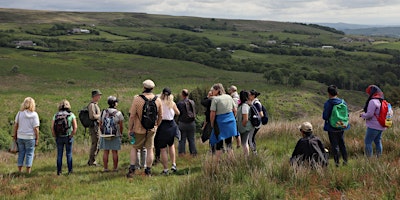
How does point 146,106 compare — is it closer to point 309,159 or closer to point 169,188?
point 169,188

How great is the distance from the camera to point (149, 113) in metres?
7.33

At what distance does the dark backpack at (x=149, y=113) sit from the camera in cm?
733

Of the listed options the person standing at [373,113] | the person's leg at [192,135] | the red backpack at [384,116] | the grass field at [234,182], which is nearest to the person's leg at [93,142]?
the grass field at [234,182]

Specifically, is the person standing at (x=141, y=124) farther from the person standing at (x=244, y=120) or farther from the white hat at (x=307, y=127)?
the white hat at (x=307, y=127)

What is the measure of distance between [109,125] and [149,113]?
1.34m

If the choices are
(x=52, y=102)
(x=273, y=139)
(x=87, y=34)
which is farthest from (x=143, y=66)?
(x=273, y=139)

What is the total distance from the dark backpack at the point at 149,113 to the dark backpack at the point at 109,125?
1095 millimetres

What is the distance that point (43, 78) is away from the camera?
254 ft

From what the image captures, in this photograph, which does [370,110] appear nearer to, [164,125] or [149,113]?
[164,125]

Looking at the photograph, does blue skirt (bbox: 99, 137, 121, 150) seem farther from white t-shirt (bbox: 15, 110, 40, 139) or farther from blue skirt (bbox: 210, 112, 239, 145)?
blue skirt (bbox: 210, 112, 239, 145)

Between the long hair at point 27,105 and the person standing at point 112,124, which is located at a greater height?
the long hair at point 27,105

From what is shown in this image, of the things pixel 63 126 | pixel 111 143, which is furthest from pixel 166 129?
pixel 63 126

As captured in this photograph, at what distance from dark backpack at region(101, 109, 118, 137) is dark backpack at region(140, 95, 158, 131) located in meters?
1.10

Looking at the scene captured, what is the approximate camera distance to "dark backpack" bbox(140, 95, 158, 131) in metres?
7.33
